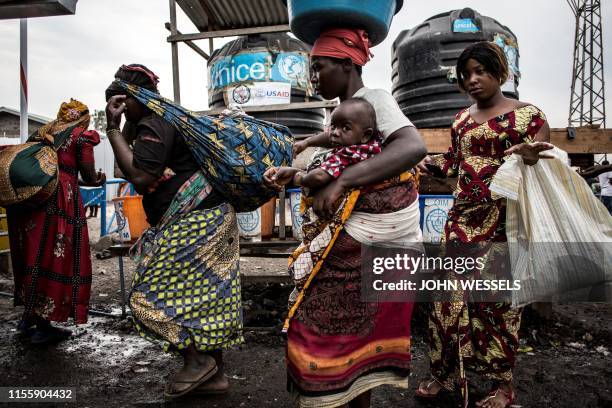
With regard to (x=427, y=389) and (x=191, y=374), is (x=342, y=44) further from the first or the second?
(x=427, y=389)

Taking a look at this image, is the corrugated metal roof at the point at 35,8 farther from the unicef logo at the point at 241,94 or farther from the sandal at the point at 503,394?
the sandal at the point at 503,394

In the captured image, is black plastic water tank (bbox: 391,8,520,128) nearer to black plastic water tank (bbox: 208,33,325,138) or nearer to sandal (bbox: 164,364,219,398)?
black plastic water tank (bbox: 208,33,325,138)

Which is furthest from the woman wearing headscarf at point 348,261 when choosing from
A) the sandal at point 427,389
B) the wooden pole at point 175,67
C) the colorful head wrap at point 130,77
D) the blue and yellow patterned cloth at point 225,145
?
the wooden pole at point 175,67

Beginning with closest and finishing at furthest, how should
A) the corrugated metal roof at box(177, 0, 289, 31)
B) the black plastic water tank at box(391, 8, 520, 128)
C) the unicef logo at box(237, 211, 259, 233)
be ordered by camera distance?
1. the unicef logo at box(237, 211, 259, 233)
2. the black plastic water tank at box(391, 8, 520, 128)
3. the corrugated metal roof at box(177, 0, 289, 31)

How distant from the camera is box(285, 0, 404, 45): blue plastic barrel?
5.13 feet

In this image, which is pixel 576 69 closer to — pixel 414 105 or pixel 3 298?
pixel 414 105

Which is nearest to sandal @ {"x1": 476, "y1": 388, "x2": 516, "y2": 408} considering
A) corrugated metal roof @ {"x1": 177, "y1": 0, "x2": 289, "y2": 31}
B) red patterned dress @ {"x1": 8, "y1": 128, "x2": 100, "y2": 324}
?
red patterned dress @ {"x1": 8, "y1": 128, "x2": 100, "y2": 324}

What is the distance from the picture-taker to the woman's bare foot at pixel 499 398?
7.13 feet

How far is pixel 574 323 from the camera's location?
3699mm

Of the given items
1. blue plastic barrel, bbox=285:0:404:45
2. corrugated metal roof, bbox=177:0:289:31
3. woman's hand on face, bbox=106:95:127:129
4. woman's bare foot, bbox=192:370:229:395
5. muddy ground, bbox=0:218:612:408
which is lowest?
muddy ground, bbox=0:218:612:408

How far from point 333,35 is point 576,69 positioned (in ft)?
105

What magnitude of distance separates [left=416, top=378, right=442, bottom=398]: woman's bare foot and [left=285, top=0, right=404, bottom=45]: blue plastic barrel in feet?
6.07

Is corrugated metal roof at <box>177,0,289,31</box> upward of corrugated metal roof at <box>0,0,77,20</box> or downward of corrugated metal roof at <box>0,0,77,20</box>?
upward

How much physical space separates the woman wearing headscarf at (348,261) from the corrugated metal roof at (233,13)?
3.09 m
